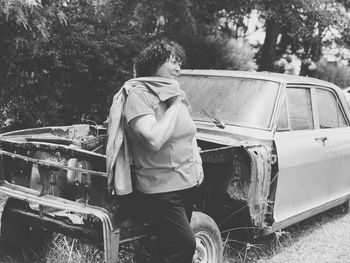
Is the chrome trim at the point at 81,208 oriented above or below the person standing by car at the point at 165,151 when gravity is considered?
below

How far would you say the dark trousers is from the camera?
3.13m

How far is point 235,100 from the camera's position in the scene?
518 centimetres

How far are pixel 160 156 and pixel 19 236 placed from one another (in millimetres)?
1873

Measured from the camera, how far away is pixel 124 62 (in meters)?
8.49

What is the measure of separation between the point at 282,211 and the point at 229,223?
52cm

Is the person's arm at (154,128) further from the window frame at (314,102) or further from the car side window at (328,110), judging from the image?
the car side window at (328,110)

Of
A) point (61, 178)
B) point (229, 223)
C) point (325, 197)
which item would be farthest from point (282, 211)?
point (61, 178)

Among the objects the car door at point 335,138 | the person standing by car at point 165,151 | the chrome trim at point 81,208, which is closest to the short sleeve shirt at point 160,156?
the person standing by car at point 165,151

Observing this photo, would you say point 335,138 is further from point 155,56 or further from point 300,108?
point 155,56

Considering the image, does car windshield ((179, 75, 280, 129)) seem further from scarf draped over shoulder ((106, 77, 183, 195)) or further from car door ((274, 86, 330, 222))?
scarf draped over shoulder ((106, 77, 183, 195))

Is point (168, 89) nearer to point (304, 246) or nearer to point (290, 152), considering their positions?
point (290, 152)

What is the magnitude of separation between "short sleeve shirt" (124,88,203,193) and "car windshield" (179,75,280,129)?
1.87m

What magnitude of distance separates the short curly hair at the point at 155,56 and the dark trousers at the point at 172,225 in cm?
77

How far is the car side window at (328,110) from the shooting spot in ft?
19.3
